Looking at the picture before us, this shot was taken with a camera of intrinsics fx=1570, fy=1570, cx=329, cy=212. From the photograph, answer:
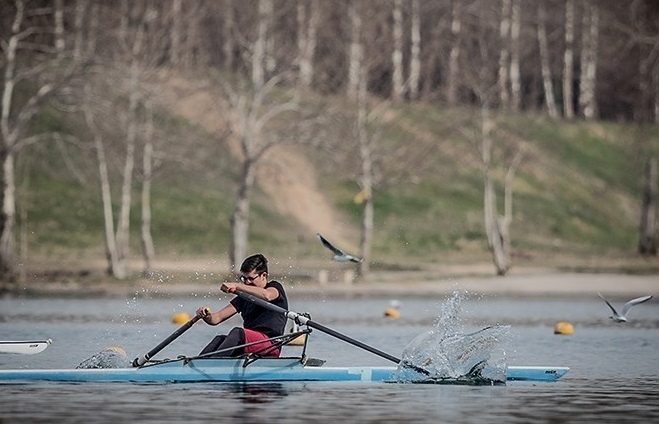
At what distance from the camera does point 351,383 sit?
75.0 ft

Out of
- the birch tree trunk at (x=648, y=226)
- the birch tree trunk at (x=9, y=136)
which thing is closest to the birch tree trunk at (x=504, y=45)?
the birch tree trunk at (x=648, y=226)

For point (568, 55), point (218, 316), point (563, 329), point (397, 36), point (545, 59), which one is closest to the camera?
point (218, 316)

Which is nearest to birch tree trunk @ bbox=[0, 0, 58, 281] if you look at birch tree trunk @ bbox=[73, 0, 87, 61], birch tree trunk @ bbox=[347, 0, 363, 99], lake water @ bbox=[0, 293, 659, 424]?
birch tree trunk @ bbox=[73, 0, 87, 61]

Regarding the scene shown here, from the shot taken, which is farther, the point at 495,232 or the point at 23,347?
the point at 495,232

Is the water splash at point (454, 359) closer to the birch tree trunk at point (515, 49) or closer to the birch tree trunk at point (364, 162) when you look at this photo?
the birch tree trunk at point (364, 162)

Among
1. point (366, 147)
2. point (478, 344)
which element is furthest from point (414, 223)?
point (478, 344)

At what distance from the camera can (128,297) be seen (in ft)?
155

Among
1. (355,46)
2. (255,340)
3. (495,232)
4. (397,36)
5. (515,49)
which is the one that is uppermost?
(515,49)

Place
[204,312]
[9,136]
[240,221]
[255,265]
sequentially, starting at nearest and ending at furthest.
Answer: [204,312], [255,265], [9,136], [240,221]

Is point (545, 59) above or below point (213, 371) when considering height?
above

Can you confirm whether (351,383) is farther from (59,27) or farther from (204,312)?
(59,27)

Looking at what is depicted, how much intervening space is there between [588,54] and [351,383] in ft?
224

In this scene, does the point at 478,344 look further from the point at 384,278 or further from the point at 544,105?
the point at 544,105

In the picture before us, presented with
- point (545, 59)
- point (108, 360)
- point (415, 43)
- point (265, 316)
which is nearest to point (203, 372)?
point (265, 316)
